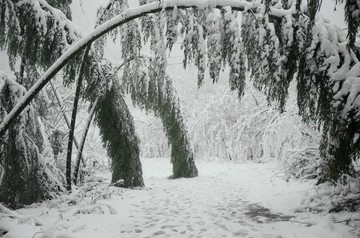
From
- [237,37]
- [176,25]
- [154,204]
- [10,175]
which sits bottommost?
[154,204]

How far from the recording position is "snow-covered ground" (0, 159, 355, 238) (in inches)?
125

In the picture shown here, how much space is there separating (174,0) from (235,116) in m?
14.7

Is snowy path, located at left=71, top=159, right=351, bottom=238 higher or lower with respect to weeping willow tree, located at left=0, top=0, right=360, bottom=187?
lower

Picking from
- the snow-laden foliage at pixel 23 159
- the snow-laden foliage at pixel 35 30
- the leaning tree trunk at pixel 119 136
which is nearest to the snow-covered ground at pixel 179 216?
the snow-laden foliage at pixel 23 159

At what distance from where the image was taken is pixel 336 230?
3.03 metres

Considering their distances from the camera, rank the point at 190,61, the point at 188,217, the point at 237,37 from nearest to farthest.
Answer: the point at 237,37 < the point at 190,61 < the point at 188,217

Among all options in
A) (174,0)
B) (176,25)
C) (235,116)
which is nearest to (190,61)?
(176,25)

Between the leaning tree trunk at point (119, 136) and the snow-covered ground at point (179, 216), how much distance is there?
0.48 metres

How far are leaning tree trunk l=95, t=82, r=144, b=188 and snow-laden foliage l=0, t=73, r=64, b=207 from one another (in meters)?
1.42

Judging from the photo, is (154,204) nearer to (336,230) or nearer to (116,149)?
(116,149)

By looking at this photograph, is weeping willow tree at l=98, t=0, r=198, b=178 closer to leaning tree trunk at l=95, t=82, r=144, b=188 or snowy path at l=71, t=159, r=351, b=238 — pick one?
leaning tree trunk at l=95, t=82, r=144, b=188

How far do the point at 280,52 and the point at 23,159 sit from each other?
4222mm

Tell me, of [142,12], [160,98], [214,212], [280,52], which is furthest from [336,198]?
[160,98]

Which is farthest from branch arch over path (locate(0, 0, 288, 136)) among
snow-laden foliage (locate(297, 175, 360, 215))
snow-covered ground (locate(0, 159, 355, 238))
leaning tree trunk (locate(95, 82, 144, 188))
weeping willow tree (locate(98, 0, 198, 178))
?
snow-laden foliage (locate(297, 175, 360, 215))
